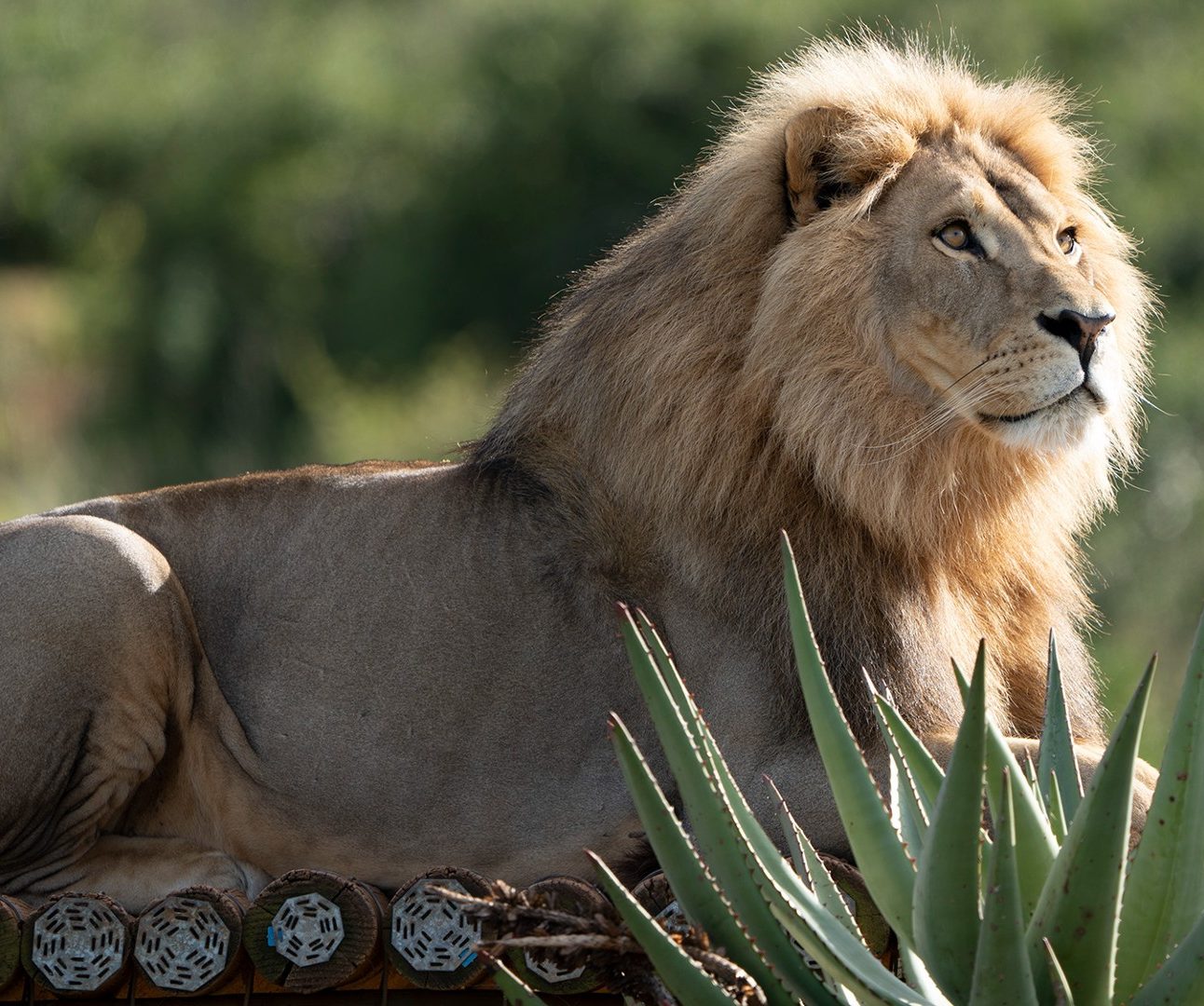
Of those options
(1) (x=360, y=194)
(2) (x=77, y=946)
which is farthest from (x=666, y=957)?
(1) (x=360, y=194)

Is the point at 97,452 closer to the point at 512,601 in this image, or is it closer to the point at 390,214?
the point at 390,214

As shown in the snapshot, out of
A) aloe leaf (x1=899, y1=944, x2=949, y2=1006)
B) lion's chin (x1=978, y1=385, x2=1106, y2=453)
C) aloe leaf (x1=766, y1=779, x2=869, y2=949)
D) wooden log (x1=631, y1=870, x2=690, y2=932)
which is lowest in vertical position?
wooden log (x1=631, y1=870, x2=690, y2=932)

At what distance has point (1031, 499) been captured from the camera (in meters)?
3.92

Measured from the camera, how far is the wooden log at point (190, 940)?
3.26 meters

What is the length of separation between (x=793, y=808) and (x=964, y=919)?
1.25 metres

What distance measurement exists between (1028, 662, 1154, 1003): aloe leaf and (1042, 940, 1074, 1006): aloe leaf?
3 cm

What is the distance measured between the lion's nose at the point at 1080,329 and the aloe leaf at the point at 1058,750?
87 centimetres

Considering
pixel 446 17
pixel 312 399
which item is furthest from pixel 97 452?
pixel 446 17

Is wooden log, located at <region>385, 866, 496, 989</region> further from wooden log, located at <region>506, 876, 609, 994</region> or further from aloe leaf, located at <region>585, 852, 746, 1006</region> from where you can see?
aloe leaf, located at <region>585, 852, 746, 1006</region>

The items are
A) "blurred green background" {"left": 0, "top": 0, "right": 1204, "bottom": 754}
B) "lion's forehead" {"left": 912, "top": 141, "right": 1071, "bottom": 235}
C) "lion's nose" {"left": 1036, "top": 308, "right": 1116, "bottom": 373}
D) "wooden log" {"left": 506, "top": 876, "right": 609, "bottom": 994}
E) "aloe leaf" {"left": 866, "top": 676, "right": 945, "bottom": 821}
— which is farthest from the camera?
"blurred green background" {"left": 0, "top": 0, "right": 1204, "bottom": 754}

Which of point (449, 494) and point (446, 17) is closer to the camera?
point (449, 494)

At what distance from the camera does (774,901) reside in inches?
94.0

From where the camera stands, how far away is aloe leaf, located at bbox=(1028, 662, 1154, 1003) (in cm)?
219

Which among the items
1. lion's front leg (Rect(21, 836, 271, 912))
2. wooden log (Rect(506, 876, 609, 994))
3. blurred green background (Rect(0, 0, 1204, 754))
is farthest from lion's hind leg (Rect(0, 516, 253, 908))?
blurred green background (Rect(0, 0, 1204, 754))
